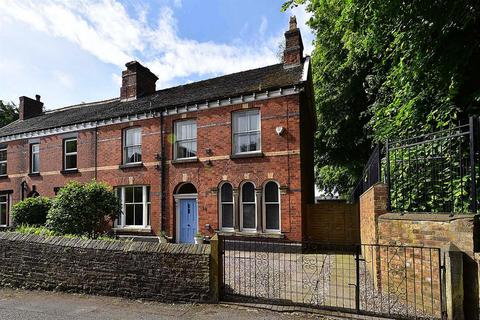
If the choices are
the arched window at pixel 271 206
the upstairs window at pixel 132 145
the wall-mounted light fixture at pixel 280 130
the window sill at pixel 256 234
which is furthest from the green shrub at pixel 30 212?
the wall-mounted light fixture at pixel 280 130

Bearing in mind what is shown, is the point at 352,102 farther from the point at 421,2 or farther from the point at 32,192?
the point at 32,192

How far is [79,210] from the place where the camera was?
1011cm

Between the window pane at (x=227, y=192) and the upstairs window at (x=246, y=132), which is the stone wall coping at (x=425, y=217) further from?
the window pane at (x=227, y=192)

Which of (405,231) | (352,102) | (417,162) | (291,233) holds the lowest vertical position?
(291,233)

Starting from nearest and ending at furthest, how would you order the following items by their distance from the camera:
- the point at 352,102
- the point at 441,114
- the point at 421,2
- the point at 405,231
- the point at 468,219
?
the point at 468,219 < the point at 405,231 < the point at 421,2 < the point at 441,114 < the point at 352,102

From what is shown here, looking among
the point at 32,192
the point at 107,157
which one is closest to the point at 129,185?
the point at 107,157

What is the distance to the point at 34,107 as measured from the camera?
24188 mm

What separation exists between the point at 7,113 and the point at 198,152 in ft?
107

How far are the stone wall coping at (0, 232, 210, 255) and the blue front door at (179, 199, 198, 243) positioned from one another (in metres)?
7.37

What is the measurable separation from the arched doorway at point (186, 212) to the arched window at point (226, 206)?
4.40 ft

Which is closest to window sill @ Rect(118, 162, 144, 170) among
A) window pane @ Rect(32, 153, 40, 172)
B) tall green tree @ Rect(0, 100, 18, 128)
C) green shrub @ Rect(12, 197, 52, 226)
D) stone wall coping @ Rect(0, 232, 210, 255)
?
green shrub @ Rect(12, 197, 52, 226)

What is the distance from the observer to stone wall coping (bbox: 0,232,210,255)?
6383mm

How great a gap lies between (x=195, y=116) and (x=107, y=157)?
18.1ft

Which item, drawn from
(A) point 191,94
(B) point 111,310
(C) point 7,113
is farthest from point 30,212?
(C) point 7,113
